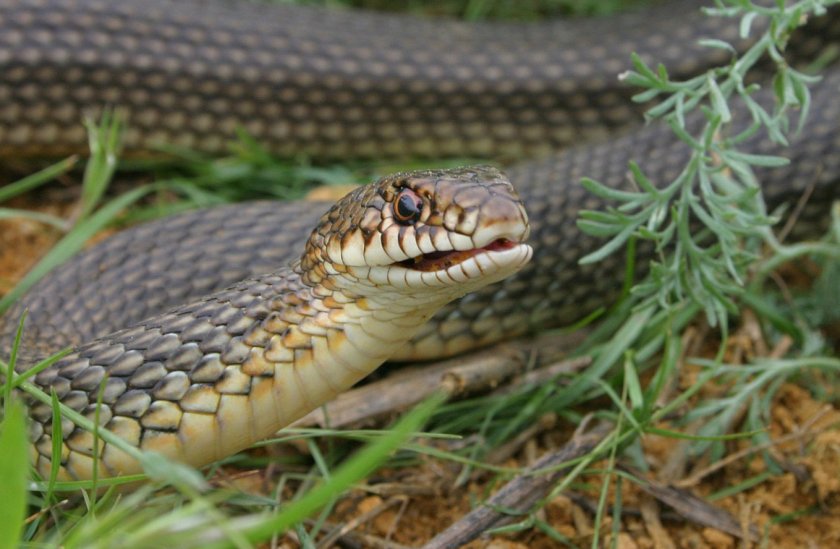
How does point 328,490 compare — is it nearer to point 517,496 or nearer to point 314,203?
Answer: point 517,496

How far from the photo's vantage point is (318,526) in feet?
11.0

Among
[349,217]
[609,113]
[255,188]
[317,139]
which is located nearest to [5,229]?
[255,188]

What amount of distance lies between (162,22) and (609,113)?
2.55 metres

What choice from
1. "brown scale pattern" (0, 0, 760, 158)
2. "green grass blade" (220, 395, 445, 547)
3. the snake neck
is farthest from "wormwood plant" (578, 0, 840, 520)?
"brown scale pattern" (0, 0, 760, 158)

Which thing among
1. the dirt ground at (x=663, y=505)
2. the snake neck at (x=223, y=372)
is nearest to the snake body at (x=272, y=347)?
the snake neck at (x=223, y=372)

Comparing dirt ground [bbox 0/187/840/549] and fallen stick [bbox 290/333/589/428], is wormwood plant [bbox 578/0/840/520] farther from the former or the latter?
fallen stick [bbox 290/333/589/428]

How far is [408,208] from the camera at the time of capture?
296 centimetres

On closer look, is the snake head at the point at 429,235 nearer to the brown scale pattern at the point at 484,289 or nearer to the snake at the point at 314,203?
the snake at the point at 314,203

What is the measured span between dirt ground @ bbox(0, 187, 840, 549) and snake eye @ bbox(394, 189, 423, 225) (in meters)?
1.11

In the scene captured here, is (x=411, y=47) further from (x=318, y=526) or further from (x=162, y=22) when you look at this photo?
(x=318, y=526)

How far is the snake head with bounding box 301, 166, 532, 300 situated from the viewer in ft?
9.25

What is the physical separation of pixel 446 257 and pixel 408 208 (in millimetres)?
185

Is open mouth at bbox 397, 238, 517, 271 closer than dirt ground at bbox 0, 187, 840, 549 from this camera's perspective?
Yes

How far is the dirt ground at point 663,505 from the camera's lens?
356cm
